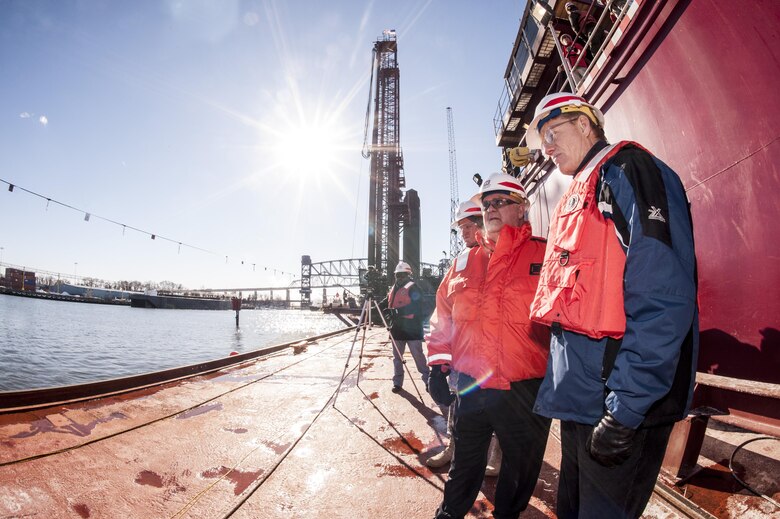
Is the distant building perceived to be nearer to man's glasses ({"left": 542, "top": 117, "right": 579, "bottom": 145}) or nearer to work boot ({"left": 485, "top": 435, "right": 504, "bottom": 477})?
work boot ({"left": 485, "top": 435, "right": 504, "bottom": 477})

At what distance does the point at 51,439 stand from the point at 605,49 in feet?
27.8

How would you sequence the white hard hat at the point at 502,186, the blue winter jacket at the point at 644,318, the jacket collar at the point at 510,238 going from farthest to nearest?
the white hard hat at the point at 502,186 → the jacket collar at the point at 510,238 → the blue winter jacket at the point at 644,318

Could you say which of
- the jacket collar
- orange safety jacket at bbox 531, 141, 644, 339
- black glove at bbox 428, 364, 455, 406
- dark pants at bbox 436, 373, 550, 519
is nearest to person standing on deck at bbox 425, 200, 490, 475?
black glove at bbox 428, 364, 455, 406

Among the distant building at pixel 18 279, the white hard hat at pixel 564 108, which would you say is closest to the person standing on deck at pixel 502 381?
the white hard hat at pixel 564 108

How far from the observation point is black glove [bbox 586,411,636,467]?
1060 mm

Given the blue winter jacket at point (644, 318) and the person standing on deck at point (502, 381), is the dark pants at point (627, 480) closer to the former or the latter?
the blue winter jacket at point (644, 318)

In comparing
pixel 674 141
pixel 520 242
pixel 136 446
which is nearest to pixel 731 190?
pixel 674 141

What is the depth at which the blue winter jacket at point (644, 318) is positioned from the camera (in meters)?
1.01

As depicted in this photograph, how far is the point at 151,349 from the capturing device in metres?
17.6

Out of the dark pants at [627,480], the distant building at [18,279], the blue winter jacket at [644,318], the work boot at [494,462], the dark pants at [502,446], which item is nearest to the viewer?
the blue winter jacket at [644,318]

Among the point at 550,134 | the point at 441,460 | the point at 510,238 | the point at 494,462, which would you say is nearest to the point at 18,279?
the point at 441,460

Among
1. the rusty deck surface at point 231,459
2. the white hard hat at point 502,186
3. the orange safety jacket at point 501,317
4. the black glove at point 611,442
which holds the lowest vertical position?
the rusty deck surface at point 231,459

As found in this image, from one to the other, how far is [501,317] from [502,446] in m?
0.69

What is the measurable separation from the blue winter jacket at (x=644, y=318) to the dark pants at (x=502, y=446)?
50 centimetres
